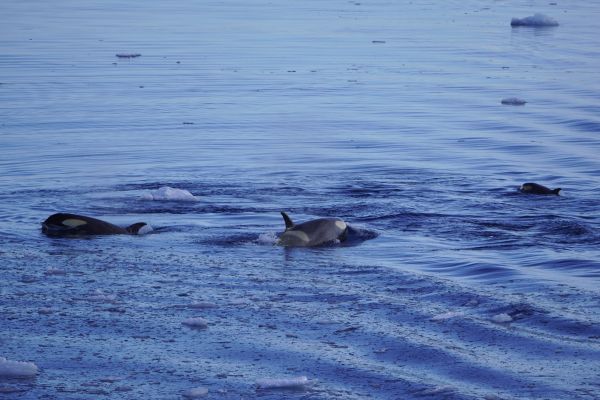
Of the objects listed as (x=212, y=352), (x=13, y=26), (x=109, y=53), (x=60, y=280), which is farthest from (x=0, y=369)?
(x=13, y=26)

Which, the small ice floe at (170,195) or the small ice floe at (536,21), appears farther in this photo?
the small ice floe at (536,21)

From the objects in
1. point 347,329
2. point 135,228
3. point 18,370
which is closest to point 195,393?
point 18,370

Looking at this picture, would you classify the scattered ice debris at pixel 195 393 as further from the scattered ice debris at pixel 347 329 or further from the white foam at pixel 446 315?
the white foam at pixel 446 315

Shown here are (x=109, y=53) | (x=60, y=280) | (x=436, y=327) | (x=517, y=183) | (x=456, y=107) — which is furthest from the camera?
(x=109, y=53)

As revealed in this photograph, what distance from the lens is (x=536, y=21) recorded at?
36.6m

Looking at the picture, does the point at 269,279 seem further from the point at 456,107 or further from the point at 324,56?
the point at 324,56

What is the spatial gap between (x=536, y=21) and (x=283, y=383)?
102 feet

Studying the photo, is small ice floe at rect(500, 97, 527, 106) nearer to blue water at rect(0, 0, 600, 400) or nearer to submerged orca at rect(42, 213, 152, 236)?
blue water at rect(0, 0, 600, 400)

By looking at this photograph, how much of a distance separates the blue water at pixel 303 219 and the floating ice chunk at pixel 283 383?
0.09 m

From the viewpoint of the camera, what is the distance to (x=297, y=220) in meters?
12.2

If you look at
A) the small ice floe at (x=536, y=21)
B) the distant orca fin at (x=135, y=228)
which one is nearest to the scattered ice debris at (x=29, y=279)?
the distant orca fin at (x=135, y=228)

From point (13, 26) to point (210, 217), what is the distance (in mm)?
25620

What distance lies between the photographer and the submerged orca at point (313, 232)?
36.2ft

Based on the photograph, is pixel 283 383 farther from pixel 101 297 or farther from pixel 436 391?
pixel 101 297
